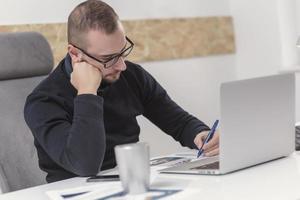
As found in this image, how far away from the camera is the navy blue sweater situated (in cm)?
132

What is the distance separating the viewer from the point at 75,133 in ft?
4.32

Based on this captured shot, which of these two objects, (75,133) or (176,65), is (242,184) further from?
(176,65)

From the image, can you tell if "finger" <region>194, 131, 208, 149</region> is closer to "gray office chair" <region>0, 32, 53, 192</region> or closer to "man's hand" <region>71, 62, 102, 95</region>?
"man's hand" <region>71, 62, 102, 95</region>

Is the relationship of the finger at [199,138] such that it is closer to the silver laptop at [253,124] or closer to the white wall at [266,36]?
the silver laptop at [253,124]

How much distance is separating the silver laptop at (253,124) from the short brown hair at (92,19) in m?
0.44

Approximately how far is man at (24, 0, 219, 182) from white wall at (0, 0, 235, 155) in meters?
0.93

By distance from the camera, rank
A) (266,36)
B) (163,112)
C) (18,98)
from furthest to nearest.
Result: (266,36)
(18,98)
(163,112)

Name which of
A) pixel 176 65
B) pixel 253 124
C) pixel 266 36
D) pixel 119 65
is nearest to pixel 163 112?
pixel 119 65

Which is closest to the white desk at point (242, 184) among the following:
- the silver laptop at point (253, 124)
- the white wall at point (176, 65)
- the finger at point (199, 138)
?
the silver laptop at point (253, 124)

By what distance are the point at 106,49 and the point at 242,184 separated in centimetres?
57

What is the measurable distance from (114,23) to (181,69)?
1589mm

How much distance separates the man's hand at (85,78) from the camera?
1408 mm

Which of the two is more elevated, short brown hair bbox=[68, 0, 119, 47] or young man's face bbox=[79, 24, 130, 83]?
short brown hair bbox=[68, 0, 119, 47]

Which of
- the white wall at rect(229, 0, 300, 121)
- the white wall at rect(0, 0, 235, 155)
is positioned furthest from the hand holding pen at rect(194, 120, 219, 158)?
the white wall at rect(229, 0, 300, 121)
